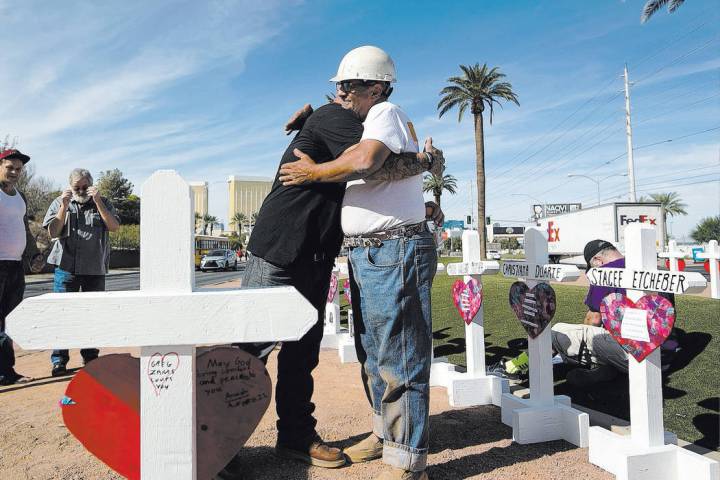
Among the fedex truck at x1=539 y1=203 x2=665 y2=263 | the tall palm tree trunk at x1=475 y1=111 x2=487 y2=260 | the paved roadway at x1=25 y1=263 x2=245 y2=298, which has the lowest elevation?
the paved roadway at x1=25 y1=263 x2=245 y2=298

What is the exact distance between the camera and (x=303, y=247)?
2.25 meters

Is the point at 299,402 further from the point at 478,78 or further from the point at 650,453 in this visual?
the point at 478,78

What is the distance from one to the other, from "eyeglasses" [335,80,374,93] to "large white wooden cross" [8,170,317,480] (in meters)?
1.18

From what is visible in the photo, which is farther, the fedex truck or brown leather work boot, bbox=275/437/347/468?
the fedex truck

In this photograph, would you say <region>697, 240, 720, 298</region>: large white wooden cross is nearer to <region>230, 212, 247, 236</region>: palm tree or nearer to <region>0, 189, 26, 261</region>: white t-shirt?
<region>0, 189, 26, 261</region>: white t-shirt

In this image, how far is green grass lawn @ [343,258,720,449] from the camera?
2.91 meters

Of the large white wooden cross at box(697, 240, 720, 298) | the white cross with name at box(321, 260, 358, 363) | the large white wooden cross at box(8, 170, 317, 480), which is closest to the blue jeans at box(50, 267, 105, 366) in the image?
the white cross with name at box(321, 260, 358, 363)

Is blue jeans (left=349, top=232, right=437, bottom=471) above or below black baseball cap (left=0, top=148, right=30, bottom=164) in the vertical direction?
below

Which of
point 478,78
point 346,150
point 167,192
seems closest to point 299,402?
point 346,150

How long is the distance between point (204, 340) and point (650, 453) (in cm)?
211

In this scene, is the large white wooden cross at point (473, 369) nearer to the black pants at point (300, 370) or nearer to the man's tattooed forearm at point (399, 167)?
the black pants at point (300, 370)

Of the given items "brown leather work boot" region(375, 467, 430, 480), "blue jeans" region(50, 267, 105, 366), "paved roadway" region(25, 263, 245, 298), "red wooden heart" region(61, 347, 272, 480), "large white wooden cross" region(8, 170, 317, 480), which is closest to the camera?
"large white wooden cross" region(8, 170, 317, 480)

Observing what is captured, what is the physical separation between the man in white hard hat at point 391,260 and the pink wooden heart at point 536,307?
1.11 metres

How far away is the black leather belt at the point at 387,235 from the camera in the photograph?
2053 millimetres
